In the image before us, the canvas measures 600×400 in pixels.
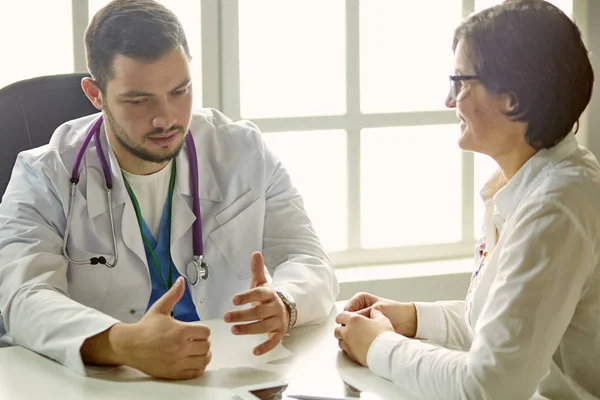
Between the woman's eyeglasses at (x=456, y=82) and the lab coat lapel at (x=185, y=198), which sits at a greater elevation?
the woman's eyeglasses at (x=456, y=82)

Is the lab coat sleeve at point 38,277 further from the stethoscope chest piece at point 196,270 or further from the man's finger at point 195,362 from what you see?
the stethoscope chest piece at point 196,270

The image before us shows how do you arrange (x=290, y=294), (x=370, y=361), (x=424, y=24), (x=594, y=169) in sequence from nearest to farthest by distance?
(x=594, y=169), (x=370, y=361), (x=290, y=294), (x=424, y=24)

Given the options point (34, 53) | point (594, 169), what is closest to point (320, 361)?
point (594, 169)

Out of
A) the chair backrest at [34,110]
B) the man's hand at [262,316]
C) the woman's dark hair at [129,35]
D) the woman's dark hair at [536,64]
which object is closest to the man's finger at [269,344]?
the man's hand at [262,316]

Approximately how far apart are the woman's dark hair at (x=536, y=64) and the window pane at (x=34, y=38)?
1920mm

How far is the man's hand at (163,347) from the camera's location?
152 cm

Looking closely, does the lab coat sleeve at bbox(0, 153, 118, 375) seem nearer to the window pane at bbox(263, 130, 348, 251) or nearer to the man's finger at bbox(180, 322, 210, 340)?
the man's finger at bbox(180, 322, 210, 340)

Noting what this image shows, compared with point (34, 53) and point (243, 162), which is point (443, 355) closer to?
point (243, 162)

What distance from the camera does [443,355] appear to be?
1386mm

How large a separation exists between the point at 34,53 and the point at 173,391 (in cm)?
193

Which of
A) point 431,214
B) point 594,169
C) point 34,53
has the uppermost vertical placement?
point 34,53

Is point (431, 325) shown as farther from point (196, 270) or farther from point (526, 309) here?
point (196, 270)

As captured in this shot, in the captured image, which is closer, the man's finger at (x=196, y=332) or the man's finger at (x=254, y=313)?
the man's finger at (x=196, y=332)

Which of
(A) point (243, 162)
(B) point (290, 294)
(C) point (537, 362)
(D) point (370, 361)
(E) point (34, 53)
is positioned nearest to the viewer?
(C) point (537, 362)
